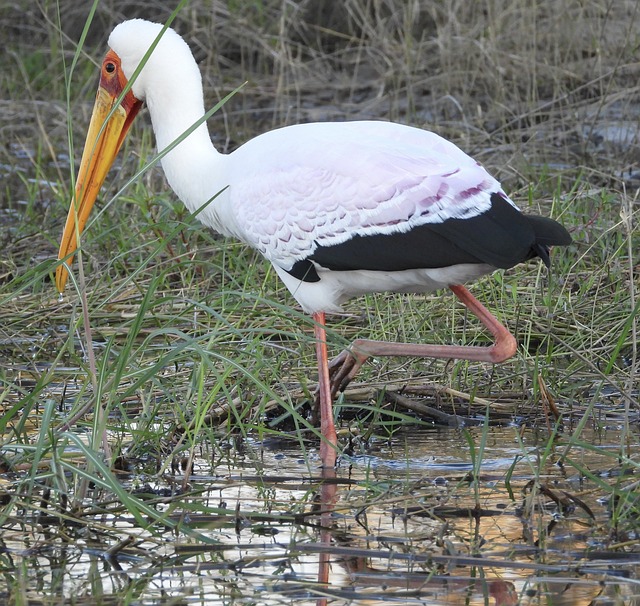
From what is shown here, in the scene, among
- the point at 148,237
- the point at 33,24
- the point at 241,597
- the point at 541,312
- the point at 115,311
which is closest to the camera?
the point at 241,597

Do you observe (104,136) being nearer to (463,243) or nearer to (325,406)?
(325,406)

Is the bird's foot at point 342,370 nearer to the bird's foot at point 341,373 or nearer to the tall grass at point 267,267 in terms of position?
the bird's foot at point 341,373

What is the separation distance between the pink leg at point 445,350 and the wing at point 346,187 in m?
0.38

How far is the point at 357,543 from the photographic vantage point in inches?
128

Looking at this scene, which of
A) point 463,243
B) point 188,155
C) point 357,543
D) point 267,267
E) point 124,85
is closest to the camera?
point 357,543

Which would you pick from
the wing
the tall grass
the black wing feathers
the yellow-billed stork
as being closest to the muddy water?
the tall grass

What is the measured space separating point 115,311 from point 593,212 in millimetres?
2165

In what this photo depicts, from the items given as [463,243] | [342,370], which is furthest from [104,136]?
[463,243]

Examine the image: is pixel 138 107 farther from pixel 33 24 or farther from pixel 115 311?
pixel 33 24

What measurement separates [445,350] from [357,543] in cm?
134

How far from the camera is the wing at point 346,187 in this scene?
414 cm

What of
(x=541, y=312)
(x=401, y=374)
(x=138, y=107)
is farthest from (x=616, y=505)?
(x=138, y=107)

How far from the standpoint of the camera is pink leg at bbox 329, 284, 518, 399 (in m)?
4.46

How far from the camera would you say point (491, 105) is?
26.6ft
